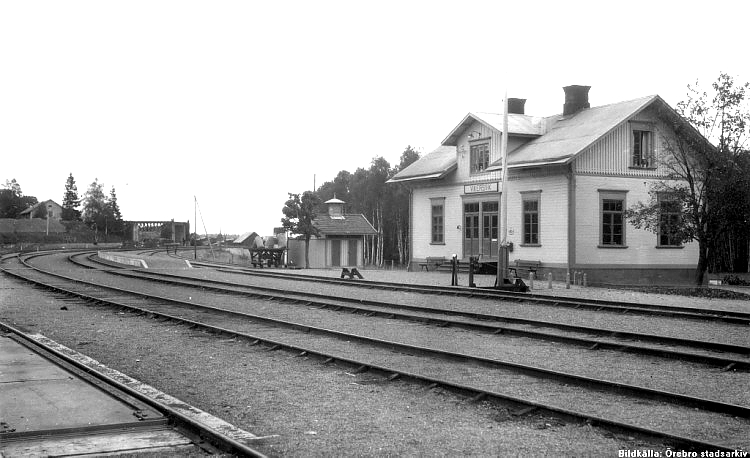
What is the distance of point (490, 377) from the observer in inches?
383

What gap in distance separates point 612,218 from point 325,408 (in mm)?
23700

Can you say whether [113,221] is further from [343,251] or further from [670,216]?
[670,216]

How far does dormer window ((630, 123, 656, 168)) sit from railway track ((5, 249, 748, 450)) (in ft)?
63.6

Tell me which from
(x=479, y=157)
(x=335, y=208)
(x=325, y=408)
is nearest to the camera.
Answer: (x=325, y=408)

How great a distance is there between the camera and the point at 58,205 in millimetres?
154000

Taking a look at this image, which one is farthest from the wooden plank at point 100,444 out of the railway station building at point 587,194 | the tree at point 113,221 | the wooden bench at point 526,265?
the tree at point 113,221

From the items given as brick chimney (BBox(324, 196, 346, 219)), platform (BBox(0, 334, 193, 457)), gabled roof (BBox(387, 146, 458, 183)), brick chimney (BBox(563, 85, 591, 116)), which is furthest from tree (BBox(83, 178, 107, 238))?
platform (BBox(0, 334, 193, 457))

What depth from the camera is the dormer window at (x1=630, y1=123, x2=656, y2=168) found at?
98.2 ft

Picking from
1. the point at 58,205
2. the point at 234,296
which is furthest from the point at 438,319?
the point at 58,205

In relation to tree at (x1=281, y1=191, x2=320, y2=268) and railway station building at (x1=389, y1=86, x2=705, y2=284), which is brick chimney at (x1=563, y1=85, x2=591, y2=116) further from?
tree at (x1=281, y1=191, x2=320, y2=268)

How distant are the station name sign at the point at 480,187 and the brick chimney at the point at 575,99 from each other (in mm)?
5472

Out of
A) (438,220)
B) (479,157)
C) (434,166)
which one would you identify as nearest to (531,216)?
(479,157)

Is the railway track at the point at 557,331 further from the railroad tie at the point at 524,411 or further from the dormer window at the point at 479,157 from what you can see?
the dormer window at the point at 479,157

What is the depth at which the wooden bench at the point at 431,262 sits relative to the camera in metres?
35.8
